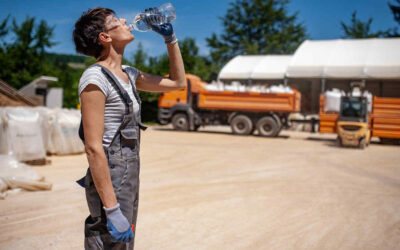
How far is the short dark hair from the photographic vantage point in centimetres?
212

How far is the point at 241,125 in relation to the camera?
18594 mm

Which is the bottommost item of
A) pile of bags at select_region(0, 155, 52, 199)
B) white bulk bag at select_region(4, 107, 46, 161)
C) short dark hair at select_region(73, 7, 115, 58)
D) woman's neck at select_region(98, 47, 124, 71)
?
pile of bags at select_region(0, 155, 52, 199)

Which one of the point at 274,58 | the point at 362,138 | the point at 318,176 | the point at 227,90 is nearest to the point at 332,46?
the point at 274,58

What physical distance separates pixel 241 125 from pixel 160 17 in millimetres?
16441

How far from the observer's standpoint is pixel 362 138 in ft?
46.1

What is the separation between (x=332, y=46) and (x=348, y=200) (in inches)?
933

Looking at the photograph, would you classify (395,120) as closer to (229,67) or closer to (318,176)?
(318,176)

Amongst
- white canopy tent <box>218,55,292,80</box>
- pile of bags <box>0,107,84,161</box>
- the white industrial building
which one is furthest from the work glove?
white canopy tent <box>218,55,292,80</box>

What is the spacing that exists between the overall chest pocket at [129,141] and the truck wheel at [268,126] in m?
Result: 16.2

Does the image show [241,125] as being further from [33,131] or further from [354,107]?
[33,131]

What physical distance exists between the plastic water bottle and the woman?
174mm

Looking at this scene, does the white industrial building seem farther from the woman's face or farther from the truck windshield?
the woman's face

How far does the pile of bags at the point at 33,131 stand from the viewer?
776 cm

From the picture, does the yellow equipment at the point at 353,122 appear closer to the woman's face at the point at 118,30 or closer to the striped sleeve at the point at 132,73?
the striped sleeve at the point at 132,73
